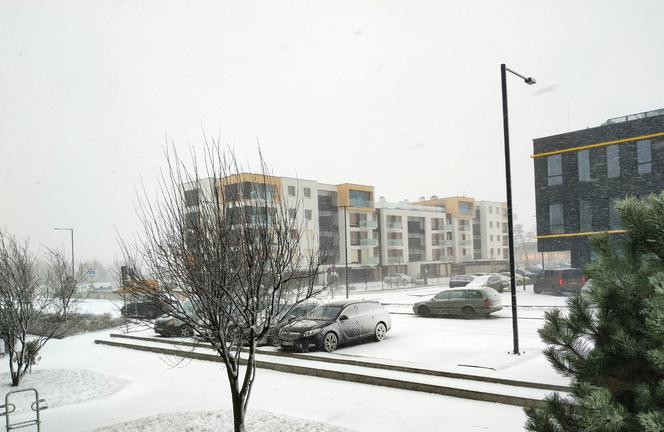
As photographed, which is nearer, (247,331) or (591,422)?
(591,422)

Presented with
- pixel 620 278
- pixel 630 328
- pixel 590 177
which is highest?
pixel 590 177

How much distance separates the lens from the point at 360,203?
7269 cm

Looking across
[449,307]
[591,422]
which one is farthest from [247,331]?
[449,307]

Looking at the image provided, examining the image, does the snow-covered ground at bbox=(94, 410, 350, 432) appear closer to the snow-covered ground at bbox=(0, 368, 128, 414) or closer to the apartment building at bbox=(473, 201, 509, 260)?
the snow-covered ground at bbox=(0, 368, 128, 414)

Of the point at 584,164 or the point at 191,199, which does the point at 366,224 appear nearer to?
the point at 584,164

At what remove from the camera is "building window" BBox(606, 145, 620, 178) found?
34.6 meters

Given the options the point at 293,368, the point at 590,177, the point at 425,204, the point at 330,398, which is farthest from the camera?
the point at 425,204

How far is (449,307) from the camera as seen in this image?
850 inches

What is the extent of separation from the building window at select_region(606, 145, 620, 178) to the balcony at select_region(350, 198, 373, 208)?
39902 mm

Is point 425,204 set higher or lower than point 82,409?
higher

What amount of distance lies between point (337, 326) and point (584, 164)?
29034mm

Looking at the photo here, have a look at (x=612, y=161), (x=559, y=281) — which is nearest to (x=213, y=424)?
(x=559, y=281)

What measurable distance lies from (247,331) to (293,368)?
5.84 metres

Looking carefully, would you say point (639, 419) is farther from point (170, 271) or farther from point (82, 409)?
point (82, 409)
